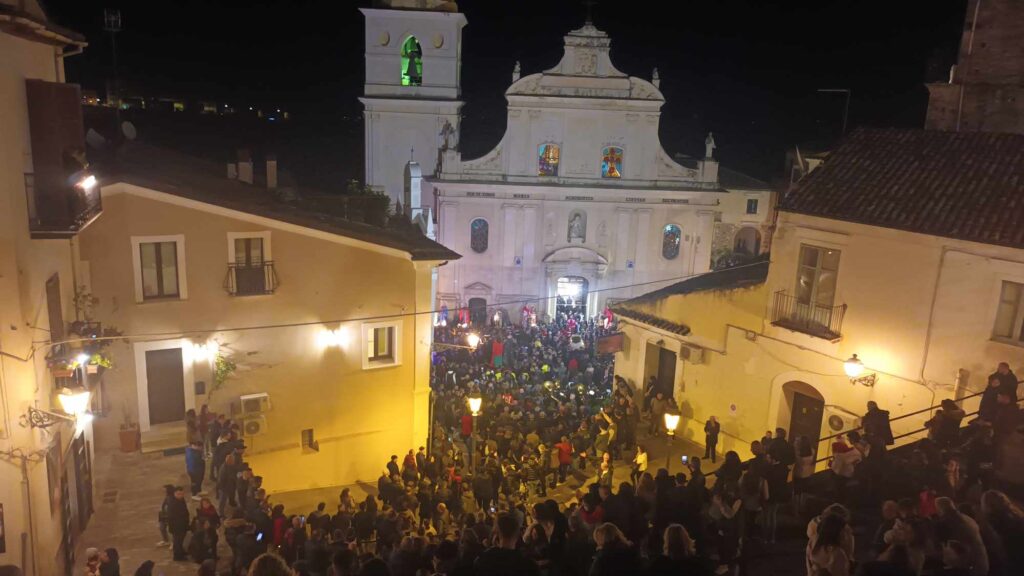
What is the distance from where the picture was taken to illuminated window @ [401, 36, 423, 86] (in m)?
34.7

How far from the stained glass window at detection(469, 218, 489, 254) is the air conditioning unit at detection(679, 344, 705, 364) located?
1682 centimetres

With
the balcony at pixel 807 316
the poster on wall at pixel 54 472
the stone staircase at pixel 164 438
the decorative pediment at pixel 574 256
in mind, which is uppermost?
the balcony at pixel 807 316

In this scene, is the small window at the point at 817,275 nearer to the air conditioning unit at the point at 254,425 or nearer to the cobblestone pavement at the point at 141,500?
the cobblestone pavement at the point at 141,500

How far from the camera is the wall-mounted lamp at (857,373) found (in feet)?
50.4

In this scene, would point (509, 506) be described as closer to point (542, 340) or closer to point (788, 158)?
point (542, 340)

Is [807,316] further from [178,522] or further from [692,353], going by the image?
[178,522]

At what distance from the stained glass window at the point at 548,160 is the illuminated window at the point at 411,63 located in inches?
258

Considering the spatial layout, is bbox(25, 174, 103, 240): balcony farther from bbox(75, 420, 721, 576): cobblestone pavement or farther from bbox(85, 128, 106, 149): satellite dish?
bbox(85, 128, 106, 149): satellite dish

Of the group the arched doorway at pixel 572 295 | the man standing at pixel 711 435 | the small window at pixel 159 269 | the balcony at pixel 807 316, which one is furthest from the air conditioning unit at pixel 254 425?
the arched doorway at pixel 572 295

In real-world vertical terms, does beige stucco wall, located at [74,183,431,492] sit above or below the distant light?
below

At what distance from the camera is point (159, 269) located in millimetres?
15648

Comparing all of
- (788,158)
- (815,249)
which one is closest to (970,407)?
(815,249)

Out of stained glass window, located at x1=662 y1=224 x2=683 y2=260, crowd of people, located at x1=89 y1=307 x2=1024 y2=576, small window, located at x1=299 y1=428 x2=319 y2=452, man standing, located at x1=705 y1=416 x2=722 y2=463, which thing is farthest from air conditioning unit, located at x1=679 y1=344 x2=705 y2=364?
stained glass window, located at x1=662 y1=224 x2=683 y2=260

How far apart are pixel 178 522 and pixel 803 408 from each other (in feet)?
44.5
